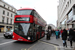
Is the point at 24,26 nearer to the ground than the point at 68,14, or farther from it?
nearer to the ground

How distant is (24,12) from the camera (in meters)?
9.50

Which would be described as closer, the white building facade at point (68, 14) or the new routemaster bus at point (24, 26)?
the new routemaster bus at point (24, 26)

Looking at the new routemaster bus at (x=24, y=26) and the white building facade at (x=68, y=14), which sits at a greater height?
the white building facade at (x=68, y=14)

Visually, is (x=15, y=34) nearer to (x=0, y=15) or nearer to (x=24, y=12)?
(x=24, y=12)

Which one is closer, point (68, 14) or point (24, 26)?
point (24, 26)

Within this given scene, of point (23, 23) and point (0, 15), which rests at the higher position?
point (0, 15)

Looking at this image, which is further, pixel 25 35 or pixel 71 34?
pixel 25 35

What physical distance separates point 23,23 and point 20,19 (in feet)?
1.98

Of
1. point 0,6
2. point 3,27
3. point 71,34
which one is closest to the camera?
point 71,34

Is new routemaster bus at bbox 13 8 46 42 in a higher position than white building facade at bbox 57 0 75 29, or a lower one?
lower

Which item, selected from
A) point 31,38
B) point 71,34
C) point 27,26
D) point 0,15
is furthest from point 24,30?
point 0,15

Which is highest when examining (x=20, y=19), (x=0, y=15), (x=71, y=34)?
(x=0, y=15)

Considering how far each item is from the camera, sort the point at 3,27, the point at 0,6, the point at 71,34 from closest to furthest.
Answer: the point at 71,34 → the point at 0,6 → the point at 3,27

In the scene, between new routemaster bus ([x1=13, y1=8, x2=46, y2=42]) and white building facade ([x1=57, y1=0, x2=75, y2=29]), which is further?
white building facade ([x1=57, y1=0, x2=75, y2=29])
